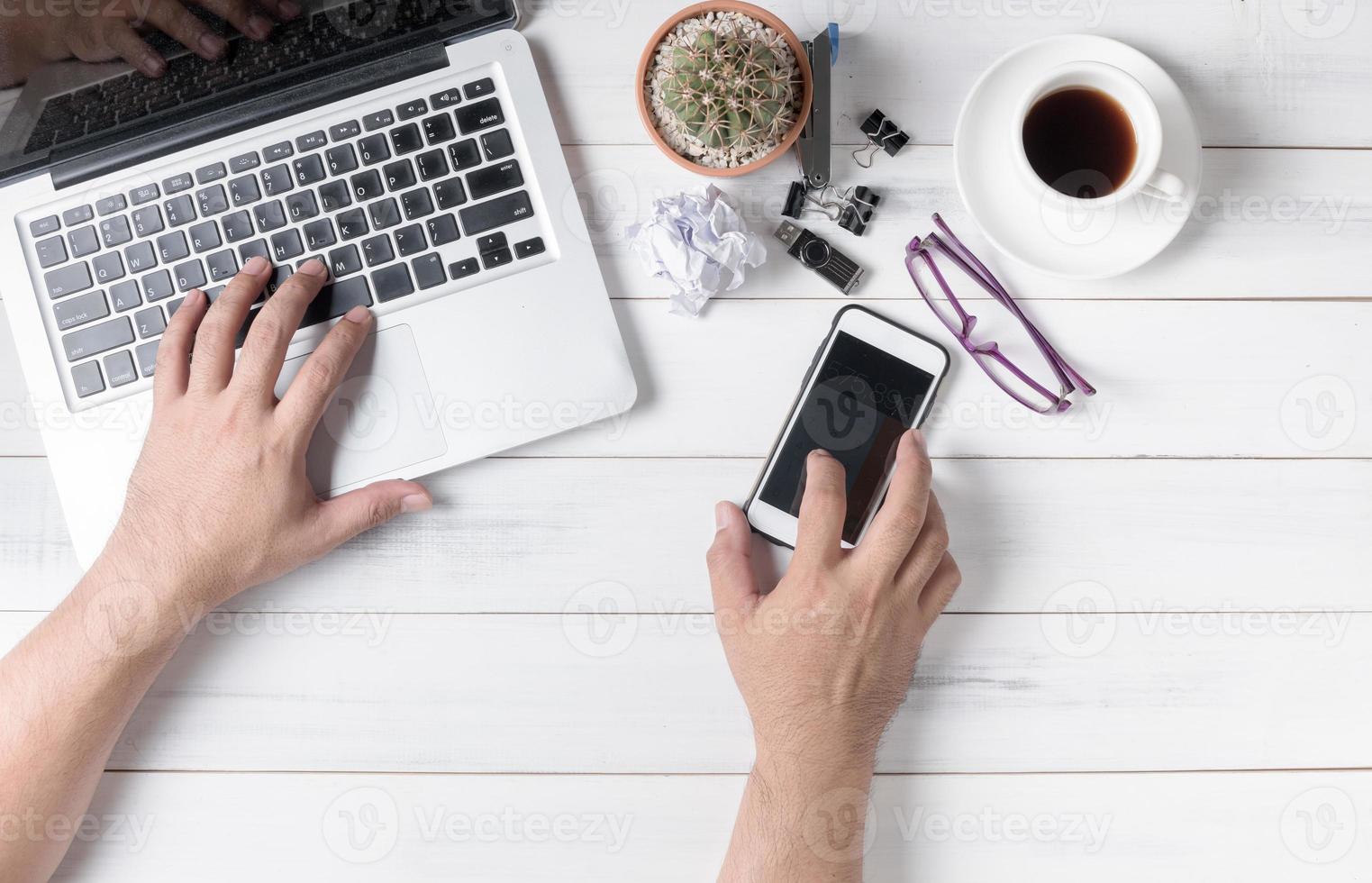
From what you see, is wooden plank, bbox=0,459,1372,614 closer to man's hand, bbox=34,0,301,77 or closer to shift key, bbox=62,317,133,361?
shift key, bbox=62,317,133,361

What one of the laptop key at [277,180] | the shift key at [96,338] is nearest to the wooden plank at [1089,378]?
the shift key at [96,338]

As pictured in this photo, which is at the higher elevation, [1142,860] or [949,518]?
[949,518]

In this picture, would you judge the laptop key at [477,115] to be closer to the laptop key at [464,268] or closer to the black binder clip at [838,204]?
the laptop key at [464,268]

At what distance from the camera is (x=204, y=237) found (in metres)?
0.78

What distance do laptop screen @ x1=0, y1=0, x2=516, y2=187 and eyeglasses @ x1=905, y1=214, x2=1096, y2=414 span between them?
0.43 m

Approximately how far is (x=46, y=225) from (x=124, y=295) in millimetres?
93

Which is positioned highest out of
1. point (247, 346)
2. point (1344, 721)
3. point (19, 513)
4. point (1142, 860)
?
point (247, 346)

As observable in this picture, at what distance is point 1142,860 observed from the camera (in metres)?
0.83

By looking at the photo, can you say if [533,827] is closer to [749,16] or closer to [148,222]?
[148,222]

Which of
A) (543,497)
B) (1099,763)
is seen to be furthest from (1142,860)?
(543,497)

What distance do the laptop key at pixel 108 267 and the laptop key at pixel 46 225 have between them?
0.05m

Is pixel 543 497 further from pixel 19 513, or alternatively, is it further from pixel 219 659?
pixel 19 513

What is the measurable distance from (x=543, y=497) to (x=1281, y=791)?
0.74 meters

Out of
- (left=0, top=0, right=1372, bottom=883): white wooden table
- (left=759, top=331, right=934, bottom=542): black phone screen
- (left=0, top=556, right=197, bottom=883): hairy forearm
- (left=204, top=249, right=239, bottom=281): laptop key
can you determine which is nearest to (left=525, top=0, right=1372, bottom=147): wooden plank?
(left=0, top=0, right=1372, bottom=883): white wooden table
